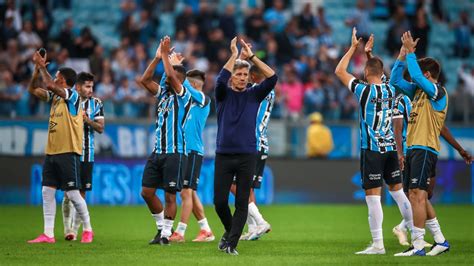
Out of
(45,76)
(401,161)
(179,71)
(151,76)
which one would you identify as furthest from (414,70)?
(45,76)

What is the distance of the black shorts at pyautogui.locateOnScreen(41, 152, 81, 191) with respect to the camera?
47.1 ft

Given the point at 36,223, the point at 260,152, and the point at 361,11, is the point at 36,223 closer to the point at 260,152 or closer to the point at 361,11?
the point at 260,152

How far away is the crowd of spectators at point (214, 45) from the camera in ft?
82.1

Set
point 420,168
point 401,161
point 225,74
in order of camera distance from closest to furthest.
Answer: point 225,74 → point 420,168 → point 401,161

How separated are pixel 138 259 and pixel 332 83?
15928 mm

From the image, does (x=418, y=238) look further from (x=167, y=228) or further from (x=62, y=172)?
(x=62, y=172)

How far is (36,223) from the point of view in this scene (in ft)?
59.1

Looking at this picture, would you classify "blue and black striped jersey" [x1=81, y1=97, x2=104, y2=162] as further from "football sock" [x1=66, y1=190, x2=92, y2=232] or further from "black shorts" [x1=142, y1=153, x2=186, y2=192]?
"black shorts" [x1=142, y1=153, x2=186, y2=192]

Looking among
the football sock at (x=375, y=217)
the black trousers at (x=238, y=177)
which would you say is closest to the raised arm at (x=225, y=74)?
the black trousers at (x=238, y=177)

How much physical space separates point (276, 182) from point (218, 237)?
9.59 meters

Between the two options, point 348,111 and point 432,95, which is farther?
point 348,111

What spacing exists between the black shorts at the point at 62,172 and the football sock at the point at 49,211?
0.34 ft

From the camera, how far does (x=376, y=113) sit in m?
12.7

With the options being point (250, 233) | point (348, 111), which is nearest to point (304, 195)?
point (348, 111)
